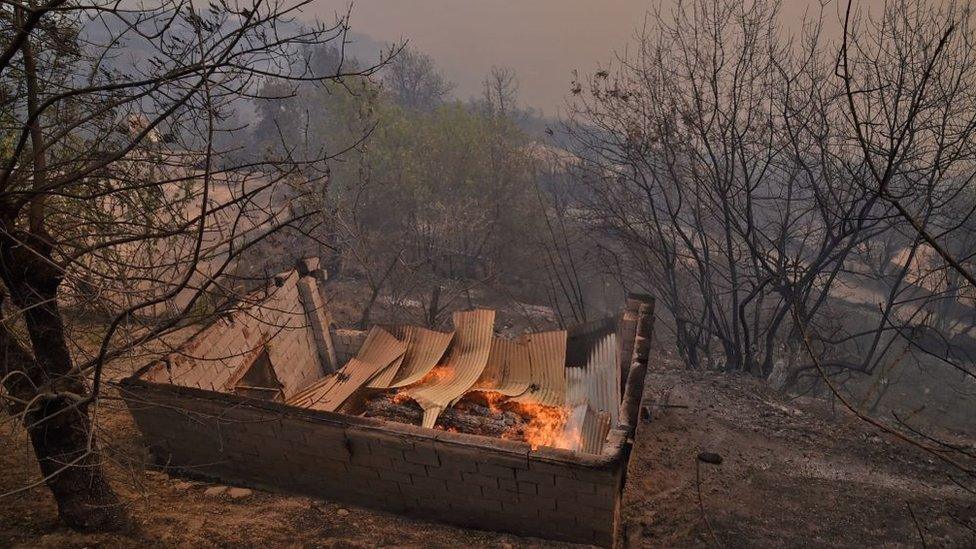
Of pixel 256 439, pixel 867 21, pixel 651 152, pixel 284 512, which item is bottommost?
pixel 284 512

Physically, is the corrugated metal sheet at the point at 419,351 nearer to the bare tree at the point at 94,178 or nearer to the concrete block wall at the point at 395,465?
the concrete block wall at the point at 395,465

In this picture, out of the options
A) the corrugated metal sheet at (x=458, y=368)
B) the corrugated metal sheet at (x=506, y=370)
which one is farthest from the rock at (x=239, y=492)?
the corrugated metal sheet at (x=506, y=370)

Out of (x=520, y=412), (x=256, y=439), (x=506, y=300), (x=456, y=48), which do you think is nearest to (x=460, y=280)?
(x=506, y=300)

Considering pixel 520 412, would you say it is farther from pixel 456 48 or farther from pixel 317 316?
pixel 456 48

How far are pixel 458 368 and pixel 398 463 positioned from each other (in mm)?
3338

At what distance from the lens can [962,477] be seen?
8.15m

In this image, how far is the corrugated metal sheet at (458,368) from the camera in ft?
27.3

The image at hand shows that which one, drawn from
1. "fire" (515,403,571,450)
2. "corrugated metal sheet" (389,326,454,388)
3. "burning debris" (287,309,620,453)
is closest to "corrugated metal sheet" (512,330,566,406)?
"burning debris" (287,309,620,453)

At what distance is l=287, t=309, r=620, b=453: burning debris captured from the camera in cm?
791

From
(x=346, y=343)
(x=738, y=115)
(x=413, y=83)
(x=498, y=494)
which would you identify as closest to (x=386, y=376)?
(x=346, y=343)

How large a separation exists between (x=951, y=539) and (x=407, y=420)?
7.19 metres

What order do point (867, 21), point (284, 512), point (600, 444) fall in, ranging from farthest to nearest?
point (867, 21) → point (600, 444) → point (284, 512)

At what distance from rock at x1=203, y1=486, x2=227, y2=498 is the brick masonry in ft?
0.57

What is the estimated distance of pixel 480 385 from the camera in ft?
29.9
